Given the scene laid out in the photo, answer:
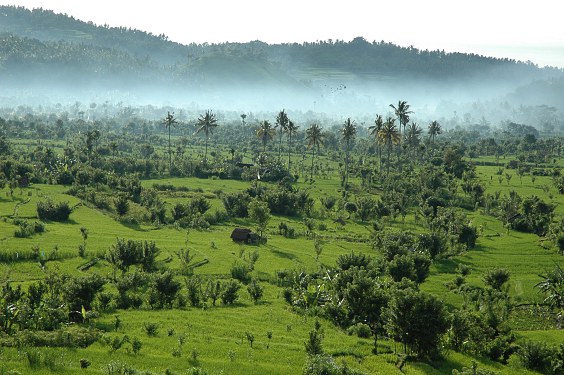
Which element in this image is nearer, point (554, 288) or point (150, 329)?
point (150, 329)

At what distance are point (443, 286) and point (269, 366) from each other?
96.7 ft

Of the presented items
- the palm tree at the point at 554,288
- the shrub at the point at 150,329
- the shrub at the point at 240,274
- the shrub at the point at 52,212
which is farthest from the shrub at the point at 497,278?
the shrub at the point at 52,212

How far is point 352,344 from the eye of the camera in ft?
141

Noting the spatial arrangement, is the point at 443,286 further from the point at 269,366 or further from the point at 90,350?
the point at 90,350

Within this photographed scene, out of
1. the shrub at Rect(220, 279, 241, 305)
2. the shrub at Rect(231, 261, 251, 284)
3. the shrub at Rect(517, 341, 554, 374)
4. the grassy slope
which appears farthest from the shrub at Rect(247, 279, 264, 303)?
the shrub at Rect(517, 341, 554, 374)

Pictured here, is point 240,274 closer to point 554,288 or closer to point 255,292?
point 255,292

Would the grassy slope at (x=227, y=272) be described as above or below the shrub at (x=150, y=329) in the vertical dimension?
below

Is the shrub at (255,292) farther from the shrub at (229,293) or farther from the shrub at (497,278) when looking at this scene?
the shrub at (497,278)

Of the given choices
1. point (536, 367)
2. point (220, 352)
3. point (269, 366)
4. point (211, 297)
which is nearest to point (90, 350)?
point (220, 352)

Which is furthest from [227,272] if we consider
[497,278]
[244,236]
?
[497,278]

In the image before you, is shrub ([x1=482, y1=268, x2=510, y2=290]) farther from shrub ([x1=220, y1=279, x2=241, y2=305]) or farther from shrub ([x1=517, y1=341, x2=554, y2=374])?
shrub ([x1=220, y1=279, x2=241, y2=305])

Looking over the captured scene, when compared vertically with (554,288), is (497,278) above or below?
above

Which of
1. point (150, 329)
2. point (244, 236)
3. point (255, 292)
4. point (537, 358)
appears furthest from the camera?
point (244, 236)

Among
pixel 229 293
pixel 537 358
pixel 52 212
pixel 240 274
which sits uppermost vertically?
pixel 52 212
